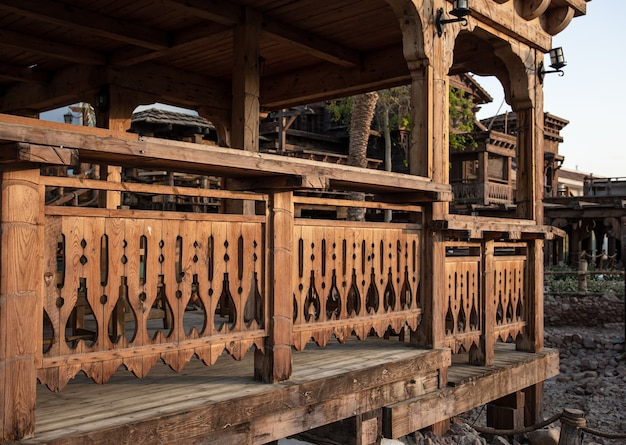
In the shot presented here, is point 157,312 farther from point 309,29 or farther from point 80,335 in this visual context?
point 309,29

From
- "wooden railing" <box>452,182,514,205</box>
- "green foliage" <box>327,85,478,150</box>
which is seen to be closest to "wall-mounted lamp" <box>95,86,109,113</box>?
"green foliage" <box>327,85,478,150</box>

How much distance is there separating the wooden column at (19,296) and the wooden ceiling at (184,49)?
12.9ft

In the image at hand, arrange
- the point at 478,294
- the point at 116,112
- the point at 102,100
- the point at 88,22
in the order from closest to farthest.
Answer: the point at 478,294 → the point at 88,22 → the point at 116,112 → the point at 102,100

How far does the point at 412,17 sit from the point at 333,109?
22.3 m

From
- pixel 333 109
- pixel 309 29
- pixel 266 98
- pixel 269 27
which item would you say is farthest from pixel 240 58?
pixel 333 109

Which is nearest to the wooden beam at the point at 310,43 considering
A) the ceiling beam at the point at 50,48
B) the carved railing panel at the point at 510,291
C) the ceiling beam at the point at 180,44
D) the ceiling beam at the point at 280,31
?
the ceiling beam at the point at 280,31

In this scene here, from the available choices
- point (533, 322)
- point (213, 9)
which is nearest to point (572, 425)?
point (533, 322)

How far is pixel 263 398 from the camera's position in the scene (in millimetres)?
4629

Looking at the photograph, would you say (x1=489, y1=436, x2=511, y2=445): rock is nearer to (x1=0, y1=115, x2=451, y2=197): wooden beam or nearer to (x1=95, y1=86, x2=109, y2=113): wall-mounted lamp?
(x1=0, y1=115, x2=451, y2=197): wooden beam

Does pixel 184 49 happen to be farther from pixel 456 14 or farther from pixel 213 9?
pixel 456 14

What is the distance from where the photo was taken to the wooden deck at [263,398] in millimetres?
3928

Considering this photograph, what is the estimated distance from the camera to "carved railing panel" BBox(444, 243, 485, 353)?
701 centimetres

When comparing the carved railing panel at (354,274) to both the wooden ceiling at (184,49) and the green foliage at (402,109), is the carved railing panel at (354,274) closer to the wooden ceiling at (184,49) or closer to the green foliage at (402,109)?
the wooden ceiling at (184,49)

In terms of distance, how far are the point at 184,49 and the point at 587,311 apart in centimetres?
1736
